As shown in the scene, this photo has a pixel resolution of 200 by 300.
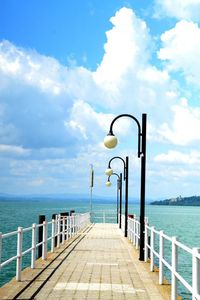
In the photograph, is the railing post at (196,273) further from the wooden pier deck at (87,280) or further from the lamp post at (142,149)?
the lamp post at (142,149)

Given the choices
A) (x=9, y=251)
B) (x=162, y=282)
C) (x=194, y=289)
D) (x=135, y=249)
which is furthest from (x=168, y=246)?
(x=194, y=289)

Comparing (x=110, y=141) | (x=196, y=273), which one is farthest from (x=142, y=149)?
(x=196, y=273)

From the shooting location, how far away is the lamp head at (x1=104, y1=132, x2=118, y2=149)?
601 inches

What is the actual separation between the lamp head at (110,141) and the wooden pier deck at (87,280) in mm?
3697

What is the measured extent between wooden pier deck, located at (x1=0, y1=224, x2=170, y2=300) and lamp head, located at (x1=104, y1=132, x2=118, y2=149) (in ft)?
12.1

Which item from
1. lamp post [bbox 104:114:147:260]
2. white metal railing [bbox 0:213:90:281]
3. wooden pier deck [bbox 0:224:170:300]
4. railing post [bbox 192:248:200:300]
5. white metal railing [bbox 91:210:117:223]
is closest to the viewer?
railing post [bbox 192:248:200:300]

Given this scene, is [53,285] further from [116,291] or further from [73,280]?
A: [116,291]

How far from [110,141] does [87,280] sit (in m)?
5.70

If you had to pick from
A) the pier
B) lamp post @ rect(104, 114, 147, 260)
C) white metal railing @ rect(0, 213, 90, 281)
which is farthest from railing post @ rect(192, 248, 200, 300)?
lamp post @ rect(104, 114, 147, 260)

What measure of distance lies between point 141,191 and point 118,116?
9.19 feet

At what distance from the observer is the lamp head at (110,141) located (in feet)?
50.1

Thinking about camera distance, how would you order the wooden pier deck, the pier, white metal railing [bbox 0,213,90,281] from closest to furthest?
the pier < the wooden pier deck < white metal railing [bbox 0,213,90,281]

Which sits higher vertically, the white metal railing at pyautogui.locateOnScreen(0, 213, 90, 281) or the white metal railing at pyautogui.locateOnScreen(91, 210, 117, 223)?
the white metal railing at pyautogui.locateOnScreen(0, 213, 90, 281)

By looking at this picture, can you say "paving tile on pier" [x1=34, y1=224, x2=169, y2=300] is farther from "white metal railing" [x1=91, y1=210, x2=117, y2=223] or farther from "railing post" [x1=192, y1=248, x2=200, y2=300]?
"white metal railing" [x1=91, y1=210, x2=117, y2=223]
